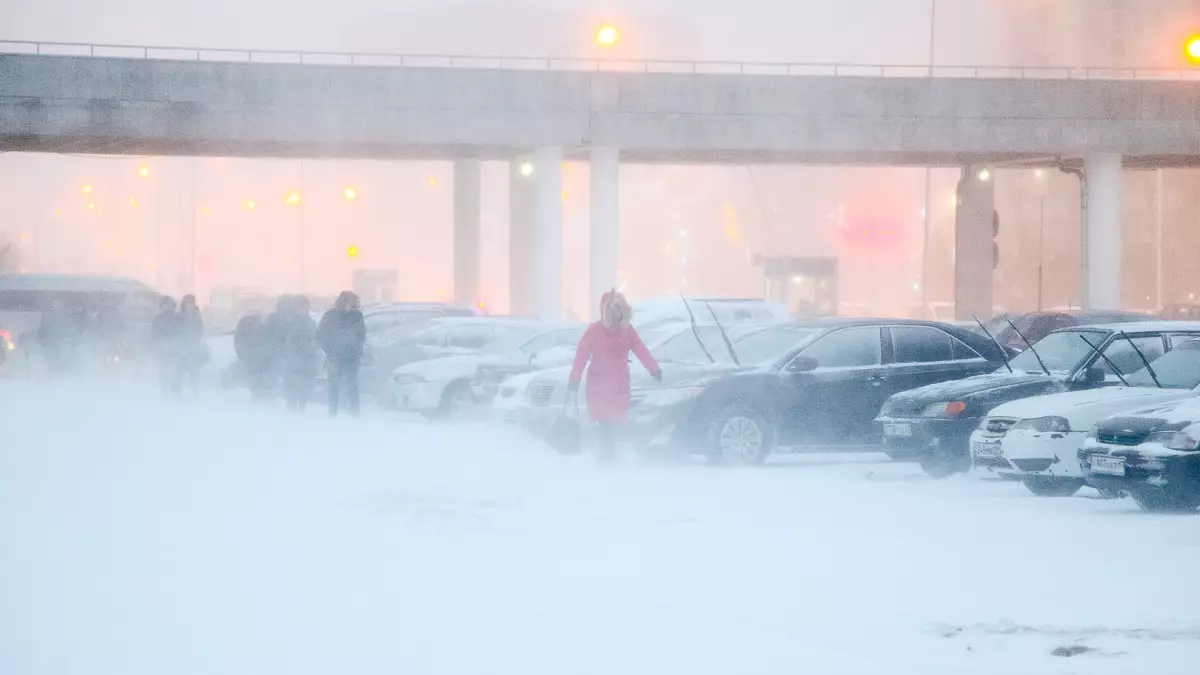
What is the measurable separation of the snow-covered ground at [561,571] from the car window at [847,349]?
1.43 metres

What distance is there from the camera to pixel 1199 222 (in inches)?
3418

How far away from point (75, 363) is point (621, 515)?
2446cm

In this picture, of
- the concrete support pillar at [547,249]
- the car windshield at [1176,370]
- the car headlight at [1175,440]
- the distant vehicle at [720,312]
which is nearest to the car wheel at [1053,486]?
the car windshield at [1176,370]

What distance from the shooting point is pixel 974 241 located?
1923 inches

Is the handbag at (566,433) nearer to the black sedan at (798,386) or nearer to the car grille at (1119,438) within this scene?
the black sedan at (798,386)

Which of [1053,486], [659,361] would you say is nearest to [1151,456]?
Result: [1053,486]

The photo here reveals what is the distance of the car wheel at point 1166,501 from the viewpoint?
13.0 m

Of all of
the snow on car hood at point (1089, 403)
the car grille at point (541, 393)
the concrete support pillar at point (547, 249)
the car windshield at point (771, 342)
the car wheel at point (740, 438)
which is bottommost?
the car wheel at point (740, 438)

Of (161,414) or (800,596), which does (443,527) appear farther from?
(161,414)

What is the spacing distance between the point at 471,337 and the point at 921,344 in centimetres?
1004

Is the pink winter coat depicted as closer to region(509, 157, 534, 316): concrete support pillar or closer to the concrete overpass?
the concrete overpass

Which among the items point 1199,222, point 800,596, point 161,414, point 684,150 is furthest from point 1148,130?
point 1199,222

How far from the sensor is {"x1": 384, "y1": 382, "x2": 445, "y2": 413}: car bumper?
2434cm

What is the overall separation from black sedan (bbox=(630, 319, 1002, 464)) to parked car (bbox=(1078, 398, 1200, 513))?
4.32 metres
